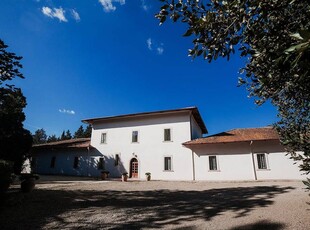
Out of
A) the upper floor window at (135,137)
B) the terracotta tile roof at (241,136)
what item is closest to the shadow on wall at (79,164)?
the upper floor window at (135,137)

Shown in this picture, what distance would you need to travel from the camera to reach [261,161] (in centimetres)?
1811

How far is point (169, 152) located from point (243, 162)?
7.18 metres

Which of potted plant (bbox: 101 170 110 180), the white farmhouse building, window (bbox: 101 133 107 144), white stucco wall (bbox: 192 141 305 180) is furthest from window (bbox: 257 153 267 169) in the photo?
window (bbox: 101 133 107 144)

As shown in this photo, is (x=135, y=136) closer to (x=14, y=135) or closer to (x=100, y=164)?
(x=100, y=164)

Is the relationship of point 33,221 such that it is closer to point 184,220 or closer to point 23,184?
point 184,220

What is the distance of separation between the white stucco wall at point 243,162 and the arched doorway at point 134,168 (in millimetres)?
6696

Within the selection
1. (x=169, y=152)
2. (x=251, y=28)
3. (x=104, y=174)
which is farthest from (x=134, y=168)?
(x=251, y=28)

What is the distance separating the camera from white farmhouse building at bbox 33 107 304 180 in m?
18.1

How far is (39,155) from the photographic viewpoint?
2798 cm

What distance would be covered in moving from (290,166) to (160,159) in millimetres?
11889

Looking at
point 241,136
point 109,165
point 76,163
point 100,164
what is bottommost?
point 109,165

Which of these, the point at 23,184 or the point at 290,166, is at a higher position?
the point at 290,166

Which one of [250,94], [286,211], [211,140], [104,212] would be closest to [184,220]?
[104,212]

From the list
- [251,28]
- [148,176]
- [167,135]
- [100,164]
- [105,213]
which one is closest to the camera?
[251,28]
